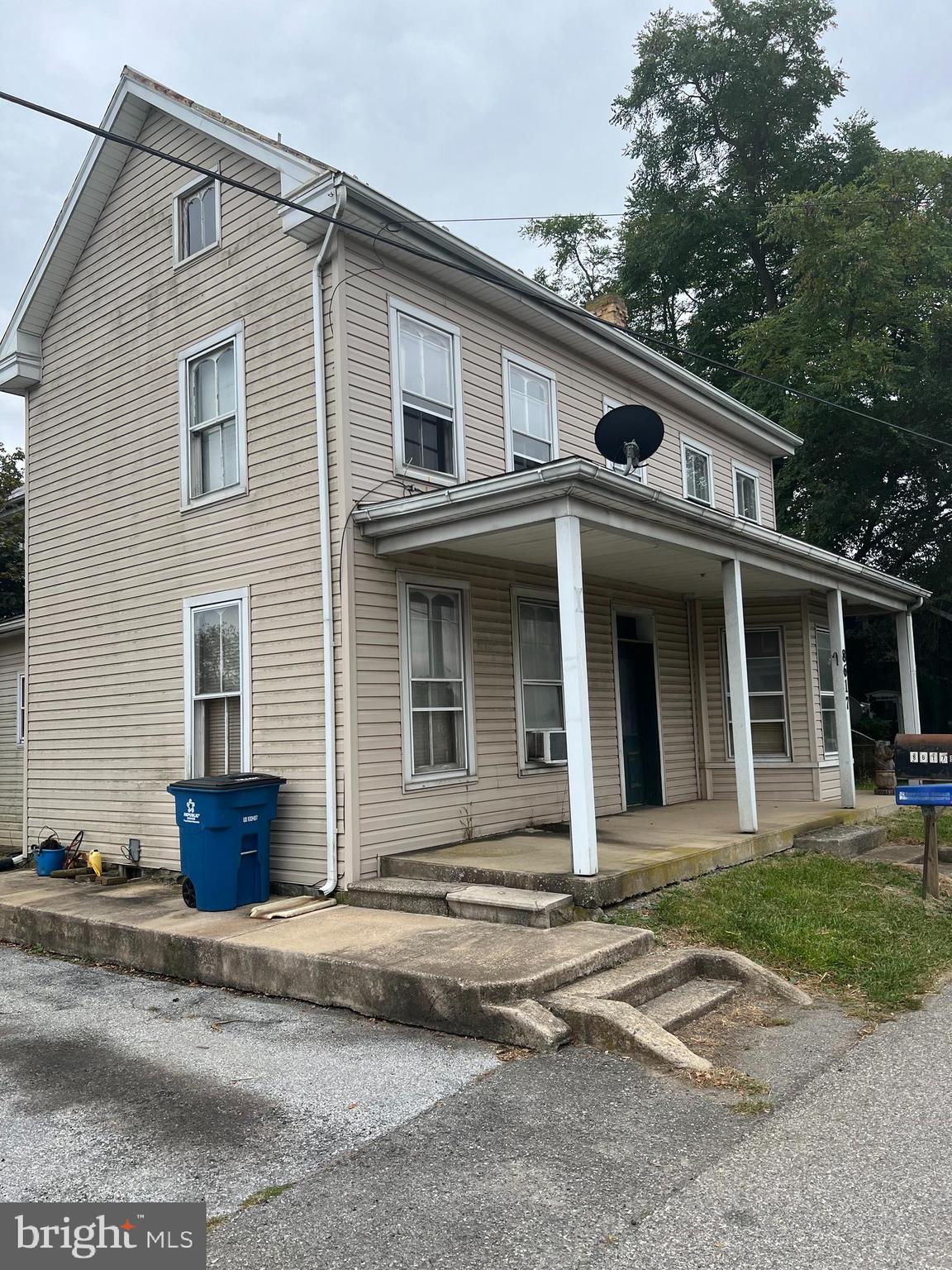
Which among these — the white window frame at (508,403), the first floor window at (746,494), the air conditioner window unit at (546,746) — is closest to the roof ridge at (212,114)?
the white window frame at (508,403)

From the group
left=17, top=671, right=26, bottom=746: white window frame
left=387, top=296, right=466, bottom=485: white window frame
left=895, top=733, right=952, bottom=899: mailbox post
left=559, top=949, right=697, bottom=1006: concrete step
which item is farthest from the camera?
left=17, top=671, right=26, bottom=746: white window frame

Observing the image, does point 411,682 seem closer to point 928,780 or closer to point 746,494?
point 928,780

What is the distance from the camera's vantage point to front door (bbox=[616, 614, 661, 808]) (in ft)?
39.1

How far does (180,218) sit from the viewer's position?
33.4 ft

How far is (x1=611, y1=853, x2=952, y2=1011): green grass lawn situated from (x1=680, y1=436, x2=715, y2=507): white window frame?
6421 mm

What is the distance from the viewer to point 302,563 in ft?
27.8

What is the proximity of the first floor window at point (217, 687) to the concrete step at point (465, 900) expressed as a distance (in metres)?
2.13

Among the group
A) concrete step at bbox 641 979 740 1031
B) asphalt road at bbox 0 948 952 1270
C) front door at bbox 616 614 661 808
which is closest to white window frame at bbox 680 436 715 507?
front door at bbox 616 614 661 808

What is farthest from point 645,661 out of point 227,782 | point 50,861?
point 50,861

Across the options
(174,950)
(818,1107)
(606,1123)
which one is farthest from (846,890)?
(174,950)

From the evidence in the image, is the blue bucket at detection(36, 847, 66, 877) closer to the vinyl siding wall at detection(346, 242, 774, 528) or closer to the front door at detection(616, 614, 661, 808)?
the vinyl siding wall at detection(346, 242, 774, 528)

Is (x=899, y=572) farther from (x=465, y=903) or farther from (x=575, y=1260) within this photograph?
(x=575, y=1260)

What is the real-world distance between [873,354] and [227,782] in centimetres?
1568

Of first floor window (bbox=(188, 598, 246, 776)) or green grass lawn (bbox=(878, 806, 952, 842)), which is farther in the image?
green grass lawn (bbox=(878, 806, 952, 842))
